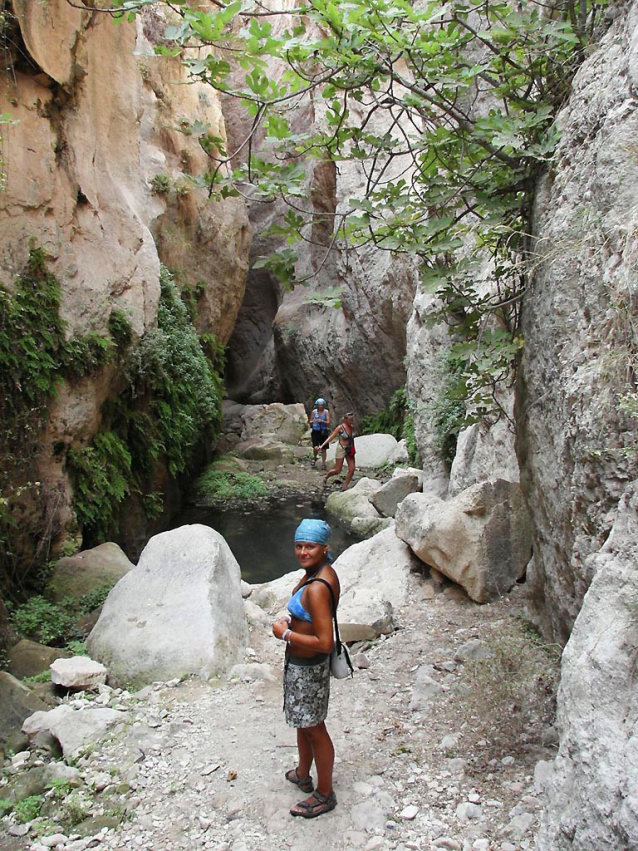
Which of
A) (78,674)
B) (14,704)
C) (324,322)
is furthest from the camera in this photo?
(324,322)

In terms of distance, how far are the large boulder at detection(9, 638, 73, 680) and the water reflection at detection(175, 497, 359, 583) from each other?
13.4 ft

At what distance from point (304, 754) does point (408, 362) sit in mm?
9547

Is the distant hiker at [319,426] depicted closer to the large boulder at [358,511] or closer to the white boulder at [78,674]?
the large boulder at [358,511]

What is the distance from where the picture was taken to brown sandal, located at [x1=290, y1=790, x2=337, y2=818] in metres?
3.09

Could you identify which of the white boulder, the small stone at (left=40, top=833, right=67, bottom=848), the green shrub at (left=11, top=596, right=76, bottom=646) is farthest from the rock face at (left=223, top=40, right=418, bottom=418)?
the small stone at (left=40, top=833, right=67, bottom=848)

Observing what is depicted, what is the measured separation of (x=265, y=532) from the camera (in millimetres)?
11836

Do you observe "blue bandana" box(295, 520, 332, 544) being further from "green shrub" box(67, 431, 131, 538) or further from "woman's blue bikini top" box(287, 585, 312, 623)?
"green shrub" box(67, 431, 131, 538)

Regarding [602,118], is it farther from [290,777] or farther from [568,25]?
[290,777]

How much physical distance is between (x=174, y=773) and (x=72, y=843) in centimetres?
62

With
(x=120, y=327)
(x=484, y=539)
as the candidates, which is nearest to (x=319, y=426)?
(x=120, y=327)

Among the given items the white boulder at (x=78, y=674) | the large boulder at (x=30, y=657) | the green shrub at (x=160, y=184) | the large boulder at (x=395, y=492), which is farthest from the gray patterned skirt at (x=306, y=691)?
the green shrub at (x=160, y=184)

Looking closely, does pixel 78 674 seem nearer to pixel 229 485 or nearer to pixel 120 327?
pixel 120 327

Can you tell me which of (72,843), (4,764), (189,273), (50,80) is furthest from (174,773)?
(189,273)

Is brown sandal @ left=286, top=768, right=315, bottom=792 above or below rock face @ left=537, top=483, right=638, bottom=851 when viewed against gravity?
below
